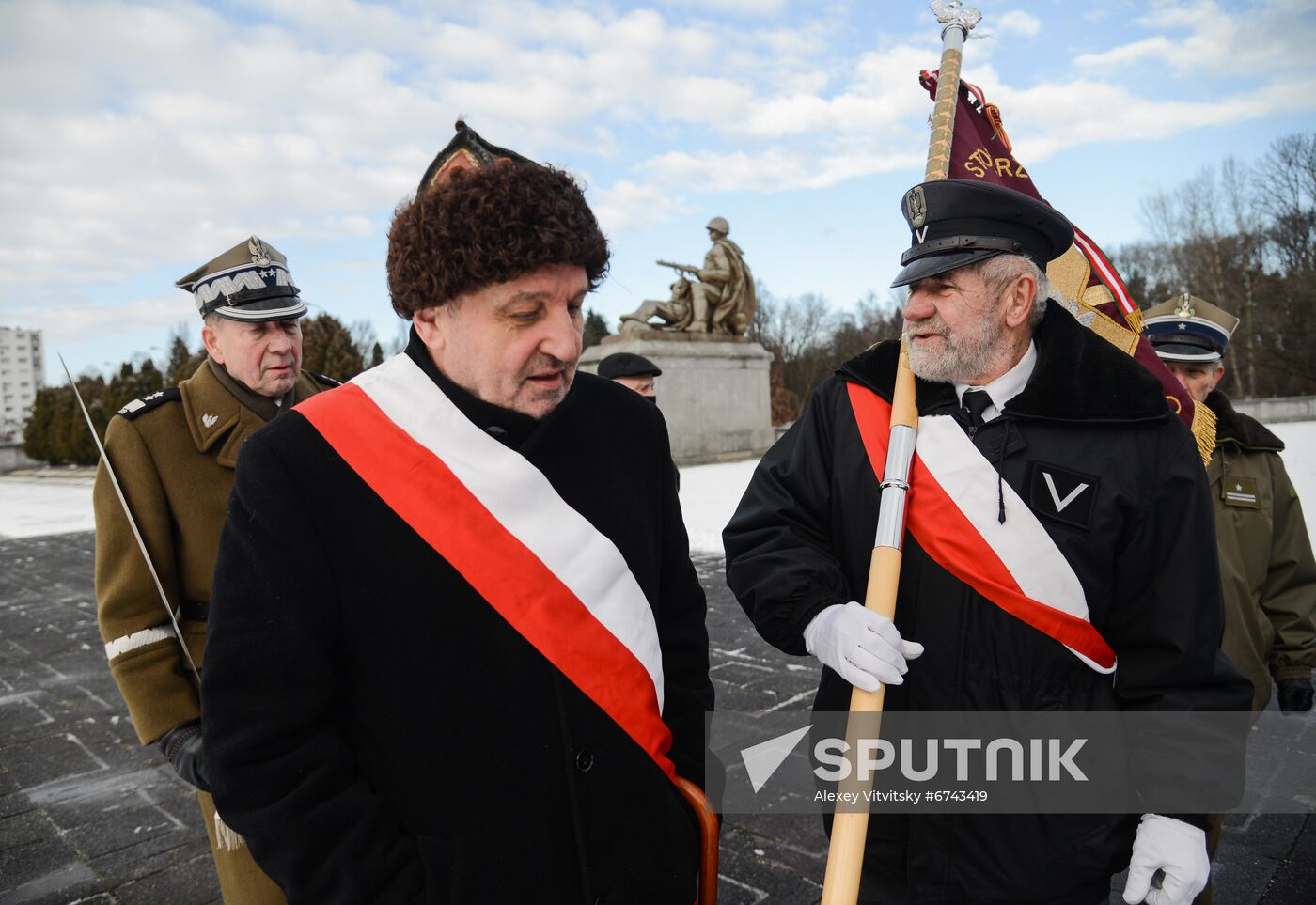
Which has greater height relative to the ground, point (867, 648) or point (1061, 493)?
point (1061, 493)

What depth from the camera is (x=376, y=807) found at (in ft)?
4.85

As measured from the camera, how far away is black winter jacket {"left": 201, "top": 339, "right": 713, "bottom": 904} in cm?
141


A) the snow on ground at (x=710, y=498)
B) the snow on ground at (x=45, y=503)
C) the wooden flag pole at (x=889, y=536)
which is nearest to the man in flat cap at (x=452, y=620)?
the wooden flag pole at (x=889, y=536)

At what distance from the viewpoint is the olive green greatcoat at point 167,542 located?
2.20 meters

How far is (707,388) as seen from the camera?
61.5ft

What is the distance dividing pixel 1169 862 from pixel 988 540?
695 millimetres

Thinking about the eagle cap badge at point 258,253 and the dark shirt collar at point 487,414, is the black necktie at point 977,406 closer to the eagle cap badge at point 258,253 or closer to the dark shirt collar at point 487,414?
the dark shirt collar at point 487,414

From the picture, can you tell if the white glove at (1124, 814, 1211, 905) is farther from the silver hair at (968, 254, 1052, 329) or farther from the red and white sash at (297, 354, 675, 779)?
the silver hair at (968, 254, 1052, 329)

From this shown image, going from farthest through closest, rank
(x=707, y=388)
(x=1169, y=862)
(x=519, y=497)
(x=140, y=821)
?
(x=707, y=388), (x=140, y=821), (x=1169, y=862), (x=519, y=497)

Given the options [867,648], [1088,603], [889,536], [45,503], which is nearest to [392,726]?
[867,648]

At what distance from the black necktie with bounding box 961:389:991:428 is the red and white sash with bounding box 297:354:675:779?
902mm

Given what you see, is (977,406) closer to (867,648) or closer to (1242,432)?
(867,648)

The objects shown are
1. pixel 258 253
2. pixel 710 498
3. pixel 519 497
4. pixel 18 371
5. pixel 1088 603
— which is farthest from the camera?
pixel 18 371

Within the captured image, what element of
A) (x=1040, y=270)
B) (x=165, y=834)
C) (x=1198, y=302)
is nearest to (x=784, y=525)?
(x=1040, y=270)
